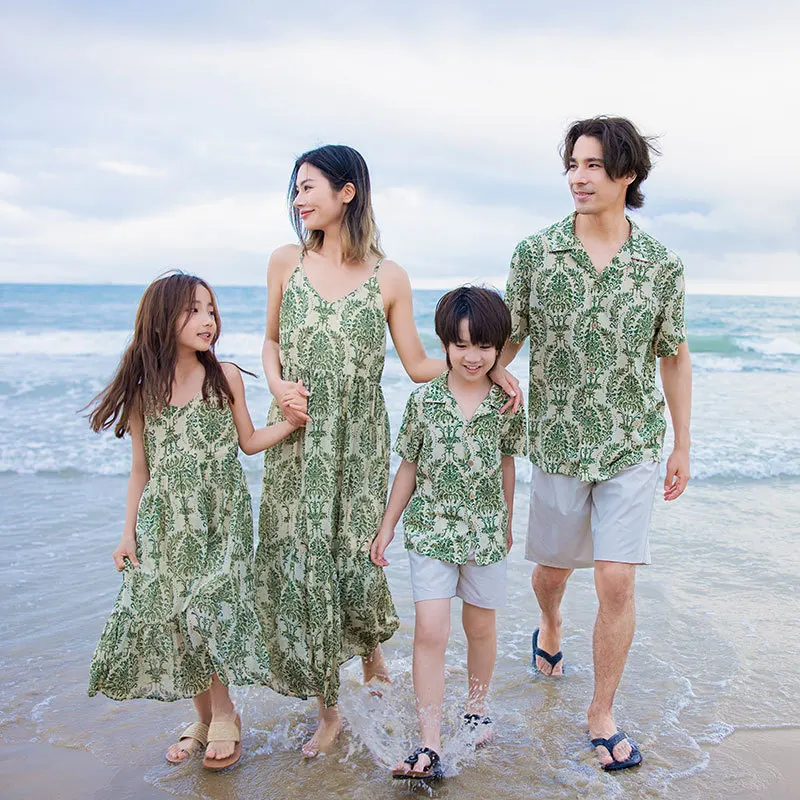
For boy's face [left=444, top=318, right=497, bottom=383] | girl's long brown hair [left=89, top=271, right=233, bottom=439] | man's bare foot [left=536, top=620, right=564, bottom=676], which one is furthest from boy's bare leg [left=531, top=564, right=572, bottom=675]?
girl's long brown hair [left=89, top=271, right=233, bottom=439]

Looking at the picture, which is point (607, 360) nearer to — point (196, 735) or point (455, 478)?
point (455, 478)

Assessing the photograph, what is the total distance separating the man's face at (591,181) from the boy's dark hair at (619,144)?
2cm

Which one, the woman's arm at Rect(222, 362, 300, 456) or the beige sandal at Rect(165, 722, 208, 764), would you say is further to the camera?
the beige sandal at Rect(165, 722, 208, 764)

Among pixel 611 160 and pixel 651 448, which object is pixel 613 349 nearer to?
pixel 651 448

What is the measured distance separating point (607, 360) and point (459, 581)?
979 millimetres

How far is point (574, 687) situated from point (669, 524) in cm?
277

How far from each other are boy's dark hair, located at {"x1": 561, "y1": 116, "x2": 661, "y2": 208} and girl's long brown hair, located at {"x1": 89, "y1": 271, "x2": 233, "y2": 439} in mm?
1503

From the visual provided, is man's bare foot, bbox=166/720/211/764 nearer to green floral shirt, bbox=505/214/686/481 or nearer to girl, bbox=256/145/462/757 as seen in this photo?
girl, bbox=256/145/462/757

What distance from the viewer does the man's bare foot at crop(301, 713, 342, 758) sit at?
11.1 ft

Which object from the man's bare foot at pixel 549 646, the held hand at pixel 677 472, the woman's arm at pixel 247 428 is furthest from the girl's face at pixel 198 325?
the man's bare foot at pixel 549 646

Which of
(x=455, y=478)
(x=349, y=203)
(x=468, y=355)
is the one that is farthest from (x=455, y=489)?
(x=349, y=203)

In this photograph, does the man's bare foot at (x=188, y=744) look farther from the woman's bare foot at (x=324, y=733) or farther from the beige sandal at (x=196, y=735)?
the woman's bare foot at (x=324, y=733)

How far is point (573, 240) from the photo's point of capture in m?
3.41

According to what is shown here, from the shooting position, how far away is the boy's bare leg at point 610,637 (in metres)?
3.31
